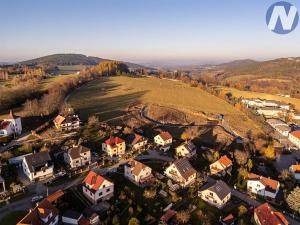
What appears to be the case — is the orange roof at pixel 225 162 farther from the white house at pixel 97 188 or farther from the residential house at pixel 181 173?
the white house at pixel 97 188

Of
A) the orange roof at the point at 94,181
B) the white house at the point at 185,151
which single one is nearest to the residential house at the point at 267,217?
the white house at the point at 185,151

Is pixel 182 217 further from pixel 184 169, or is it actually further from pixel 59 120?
pixel 59 120

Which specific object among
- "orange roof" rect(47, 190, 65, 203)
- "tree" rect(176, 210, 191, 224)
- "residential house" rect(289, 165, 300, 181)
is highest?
"orange roof" rect(47, 190, 65, 203)

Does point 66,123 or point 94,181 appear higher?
point 66,123

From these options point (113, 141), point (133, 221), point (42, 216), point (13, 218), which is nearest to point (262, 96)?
point (113, 141)

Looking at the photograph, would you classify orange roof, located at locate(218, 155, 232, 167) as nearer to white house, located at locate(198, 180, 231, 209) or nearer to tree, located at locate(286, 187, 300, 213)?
white house, located at locate(198, 180, 231, 209)

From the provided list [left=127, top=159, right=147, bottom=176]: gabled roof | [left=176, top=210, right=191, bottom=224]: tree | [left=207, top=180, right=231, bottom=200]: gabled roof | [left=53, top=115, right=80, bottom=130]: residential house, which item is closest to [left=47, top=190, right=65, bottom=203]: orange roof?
[left=127, top=159, right=147, bottom=176]: gabled roof
